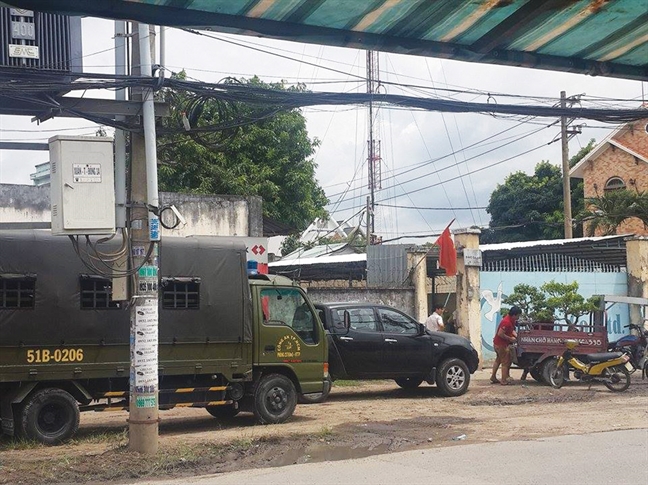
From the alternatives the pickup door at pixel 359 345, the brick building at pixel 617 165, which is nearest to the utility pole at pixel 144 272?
the pickup door at pixel 359 345

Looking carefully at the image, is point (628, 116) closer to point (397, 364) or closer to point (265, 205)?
point (397, 364)

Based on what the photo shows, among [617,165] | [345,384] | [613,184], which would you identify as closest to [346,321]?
[345,384]

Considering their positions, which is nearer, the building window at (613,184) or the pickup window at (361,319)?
the pickup window at (361,319)

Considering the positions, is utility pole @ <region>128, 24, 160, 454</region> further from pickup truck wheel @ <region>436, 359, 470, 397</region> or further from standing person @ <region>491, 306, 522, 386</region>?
standing person @ <region>491, 306, 522, 386</region>

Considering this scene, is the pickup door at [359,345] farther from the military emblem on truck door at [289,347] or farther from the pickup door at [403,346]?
the military emblem on truck door at [289,347]

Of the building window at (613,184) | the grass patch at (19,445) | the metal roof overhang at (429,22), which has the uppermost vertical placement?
the building window at (613,184)

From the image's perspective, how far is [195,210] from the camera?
21344 mm

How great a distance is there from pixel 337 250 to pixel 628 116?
26.9 meters

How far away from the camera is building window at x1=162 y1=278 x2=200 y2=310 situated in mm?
12367

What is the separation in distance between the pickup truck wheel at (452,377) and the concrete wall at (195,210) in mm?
6805

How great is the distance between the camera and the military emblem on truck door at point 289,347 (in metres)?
13.3

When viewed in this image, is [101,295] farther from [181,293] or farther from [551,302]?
[551,302]

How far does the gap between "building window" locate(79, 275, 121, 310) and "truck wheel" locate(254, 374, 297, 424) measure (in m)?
2.60

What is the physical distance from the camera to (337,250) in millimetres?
→ 36719
